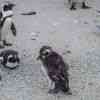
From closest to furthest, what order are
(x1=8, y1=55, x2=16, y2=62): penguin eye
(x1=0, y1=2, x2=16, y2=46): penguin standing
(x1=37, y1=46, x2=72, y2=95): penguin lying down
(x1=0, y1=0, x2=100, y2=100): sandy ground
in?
(x1=37, y1=46, x2=72, y2=95): penguin lying down
(x1=0, y1=0, x2=100, y2=100): sandy ground
(x1=8, y1=55, x2=16, y2=62): penguin eye
(x1=0, y1=2, x2=16, y2=46): penguin standing

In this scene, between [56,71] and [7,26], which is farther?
[7,26]

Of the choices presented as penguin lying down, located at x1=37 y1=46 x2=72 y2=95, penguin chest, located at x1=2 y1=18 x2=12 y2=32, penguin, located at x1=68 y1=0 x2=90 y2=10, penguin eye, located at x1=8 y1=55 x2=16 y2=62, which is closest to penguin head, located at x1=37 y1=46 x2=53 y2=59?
penguin lying down, located at x1=37 y1=46 x2=72 y2=95

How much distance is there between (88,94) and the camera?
5363 mm

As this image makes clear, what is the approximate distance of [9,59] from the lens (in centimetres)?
586

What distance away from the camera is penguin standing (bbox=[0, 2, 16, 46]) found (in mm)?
6262

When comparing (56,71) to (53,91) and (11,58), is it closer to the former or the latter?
(53,91)

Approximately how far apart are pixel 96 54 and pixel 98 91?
3.53 feet

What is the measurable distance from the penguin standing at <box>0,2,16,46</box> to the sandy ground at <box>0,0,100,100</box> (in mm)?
185

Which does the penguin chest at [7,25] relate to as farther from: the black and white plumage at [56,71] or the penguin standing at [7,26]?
the black and white plumage at [56,71]

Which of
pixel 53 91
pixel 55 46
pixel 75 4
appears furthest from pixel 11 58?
pixel 75 4

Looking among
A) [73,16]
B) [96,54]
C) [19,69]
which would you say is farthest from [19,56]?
[73,16]

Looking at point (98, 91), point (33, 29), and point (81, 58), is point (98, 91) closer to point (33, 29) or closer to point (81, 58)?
point (81, 58)

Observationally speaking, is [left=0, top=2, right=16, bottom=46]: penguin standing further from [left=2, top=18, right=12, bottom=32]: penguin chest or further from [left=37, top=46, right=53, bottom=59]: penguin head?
[left=37, top=46, right=53, bottom=59]: penguin head

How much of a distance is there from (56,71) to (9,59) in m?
0.91
